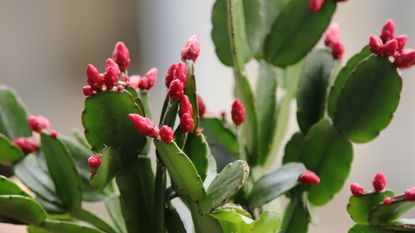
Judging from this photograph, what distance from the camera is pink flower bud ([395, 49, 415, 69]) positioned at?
0.60 metres

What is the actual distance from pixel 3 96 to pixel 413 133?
1551 millimetres

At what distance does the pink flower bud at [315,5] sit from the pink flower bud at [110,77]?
271 millimetres

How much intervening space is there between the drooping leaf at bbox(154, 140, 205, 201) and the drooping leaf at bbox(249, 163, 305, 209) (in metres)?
0.11

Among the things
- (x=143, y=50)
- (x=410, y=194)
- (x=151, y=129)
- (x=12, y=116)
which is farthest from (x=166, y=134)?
(x=143, y=50)

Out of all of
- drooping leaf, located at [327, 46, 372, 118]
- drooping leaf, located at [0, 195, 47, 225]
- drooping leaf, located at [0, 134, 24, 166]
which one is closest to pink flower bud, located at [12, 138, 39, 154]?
drooping leaf, located at [0, 134, 24, 166]

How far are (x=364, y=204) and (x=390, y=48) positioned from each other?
149mm

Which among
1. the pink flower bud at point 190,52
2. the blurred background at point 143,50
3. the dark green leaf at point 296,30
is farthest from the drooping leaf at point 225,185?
the blurred background at point 143,50

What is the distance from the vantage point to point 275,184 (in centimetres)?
65

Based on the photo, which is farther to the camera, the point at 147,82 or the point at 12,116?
the point at 12,116

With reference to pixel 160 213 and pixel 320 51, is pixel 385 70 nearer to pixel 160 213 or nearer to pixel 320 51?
pixel 320 51

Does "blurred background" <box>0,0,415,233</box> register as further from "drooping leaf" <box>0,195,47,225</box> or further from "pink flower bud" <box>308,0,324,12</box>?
"drooping leaf" <box>0,195,47,225</box>

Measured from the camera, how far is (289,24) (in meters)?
0.74

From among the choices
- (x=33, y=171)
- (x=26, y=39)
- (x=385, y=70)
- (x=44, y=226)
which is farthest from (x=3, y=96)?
(x=26, y=39)

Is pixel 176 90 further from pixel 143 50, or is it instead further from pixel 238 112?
pixel 143 50
